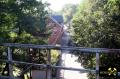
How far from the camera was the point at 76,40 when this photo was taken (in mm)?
14055

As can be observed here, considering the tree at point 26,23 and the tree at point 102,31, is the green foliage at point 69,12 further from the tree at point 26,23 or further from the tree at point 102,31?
the tree at point 102,31

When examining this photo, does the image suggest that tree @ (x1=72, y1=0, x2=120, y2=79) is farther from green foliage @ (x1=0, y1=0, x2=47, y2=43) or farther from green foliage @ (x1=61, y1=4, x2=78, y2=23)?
green foliage @ (x1=61, y1=4, x2=78, y2=23)

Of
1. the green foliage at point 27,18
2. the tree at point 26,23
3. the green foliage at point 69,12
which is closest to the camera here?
the green foliage at point 27,18

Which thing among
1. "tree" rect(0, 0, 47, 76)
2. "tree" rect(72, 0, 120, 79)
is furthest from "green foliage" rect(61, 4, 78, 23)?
"tree" rect(72, 0, 120, 79)

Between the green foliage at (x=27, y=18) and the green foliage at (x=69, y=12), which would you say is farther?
the green foliage at (x=69, y=12)

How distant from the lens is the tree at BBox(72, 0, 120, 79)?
1103cm

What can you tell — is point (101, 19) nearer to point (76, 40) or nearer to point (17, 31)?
point (76, 40)

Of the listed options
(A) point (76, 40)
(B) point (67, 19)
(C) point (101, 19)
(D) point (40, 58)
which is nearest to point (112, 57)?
(C) point (101, 19)

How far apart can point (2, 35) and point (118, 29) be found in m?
6.17

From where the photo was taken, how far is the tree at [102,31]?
11031mm

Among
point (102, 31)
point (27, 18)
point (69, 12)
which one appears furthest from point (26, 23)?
point (69, 12)

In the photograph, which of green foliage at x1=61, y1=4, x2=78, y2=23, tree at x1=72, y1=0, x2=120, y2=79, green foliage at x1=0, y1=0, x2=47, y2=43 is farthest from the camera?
green foliage at x1=61, y1=4, x2=78, y2=23

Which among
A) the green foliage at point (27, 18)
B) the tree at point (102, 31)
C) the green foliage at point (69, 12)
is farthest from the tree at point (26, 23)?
the green foliage at point (69, 12)

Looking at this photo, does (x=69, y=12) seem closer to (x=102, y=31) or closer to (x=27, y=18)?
(x=27, y=18)
